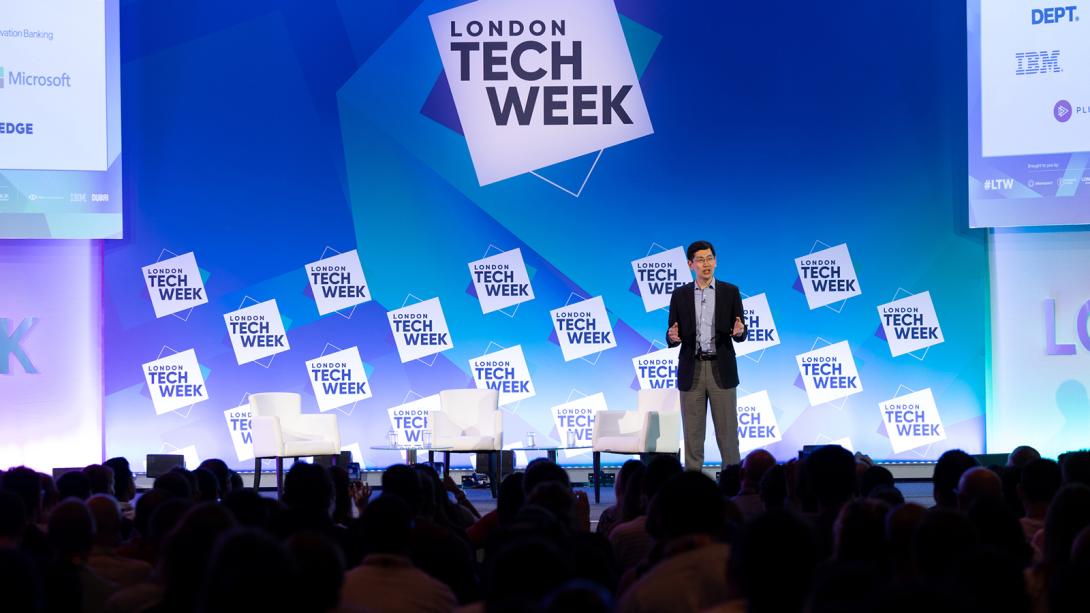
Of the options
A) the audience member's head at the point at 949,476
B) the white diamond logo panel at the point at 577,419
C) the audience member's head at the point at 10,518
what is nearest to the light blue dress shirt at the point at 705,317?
the audience member's head at the point at 949,476

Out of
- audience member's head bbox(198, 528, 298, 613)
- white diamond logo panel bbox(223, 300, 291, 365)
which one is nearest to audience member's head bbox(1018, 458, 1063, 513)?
audience member's head bbox(198, 528, 298, 613)

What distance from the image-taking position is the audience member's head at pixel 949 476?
470cm

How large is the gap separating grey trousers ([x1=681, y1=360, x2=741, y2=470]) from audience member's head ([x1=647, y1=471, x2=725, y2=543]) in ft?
12.0

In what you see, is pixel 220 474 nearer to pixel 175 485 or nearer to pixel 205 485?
pixel 205 485

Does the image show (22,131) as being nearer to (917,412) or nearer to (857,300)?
(857,300)

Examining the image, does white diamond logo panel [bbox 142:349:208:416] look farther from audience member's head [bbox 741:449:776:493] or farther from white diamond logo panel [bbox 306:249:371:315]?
audience member's head [bbox 741:449:776:493]

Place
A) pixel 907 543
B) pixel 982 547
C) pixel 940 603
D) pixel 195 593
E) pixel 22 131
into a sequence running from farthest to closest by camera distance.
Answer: pixel 22 131, pixel 907 543, pixel 195 593, pixel 982 547, pixel 940 603

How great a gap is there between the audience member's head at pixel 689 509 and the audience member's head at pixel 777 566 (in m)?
0.75

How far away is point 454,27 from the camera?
9.98 metres

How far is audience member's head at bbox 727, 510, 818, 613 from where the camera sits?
219cm

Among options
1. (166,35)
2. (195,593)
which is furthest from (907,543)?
(166,35)

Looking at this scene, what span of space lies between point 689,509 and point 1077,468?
215 centimetres

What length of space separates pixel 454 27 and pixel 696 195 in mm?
2498

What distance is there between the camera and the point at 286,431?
904 cm
